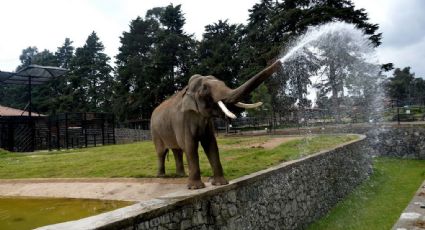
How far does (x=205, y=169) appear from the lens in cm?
1058

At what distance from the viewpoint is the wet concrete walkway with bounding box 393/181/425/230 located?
20.5ft

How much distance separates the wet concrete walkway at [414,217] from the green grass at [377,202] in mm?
2639

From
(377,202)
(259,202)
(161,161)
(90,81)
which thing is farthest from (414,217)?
(90,81)

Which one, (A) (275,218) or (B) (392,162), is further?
(B) (392,162)

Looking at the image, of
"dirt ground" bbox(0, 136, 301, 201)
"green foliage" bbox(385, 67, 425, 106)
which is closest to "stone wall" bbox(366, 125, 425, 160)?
"dirt ground" bbox(0, 136, 301, 201)

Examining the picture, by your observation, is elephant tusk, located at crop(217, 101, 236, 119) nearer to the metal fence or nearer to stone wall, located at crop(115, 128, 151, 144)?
the metal fence

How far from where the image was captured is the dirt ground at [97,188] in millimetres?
8992

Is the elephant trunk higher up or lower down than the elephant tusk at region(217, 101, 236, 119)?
higher up

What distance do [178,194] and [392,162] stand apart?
17399 millimetres

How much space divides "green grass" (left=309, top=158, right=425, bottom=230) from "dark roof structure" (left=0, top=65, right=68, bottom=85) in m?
20.0

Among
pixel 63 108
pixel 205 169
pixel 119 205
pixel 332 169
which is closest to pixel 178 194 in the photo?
pixel 119 205

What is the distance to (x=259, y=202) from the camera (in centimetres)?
843

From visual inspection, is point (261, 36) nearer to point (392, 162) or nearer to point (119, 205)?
point (392, 162)

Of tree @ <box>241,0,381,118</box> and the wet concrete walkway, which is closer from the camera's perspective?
the wet concrete walkway
